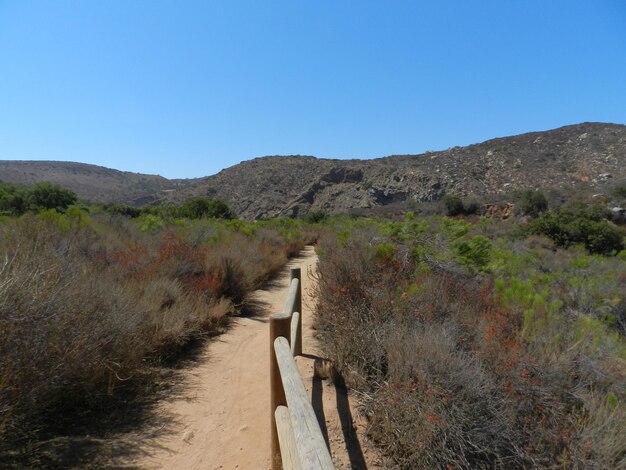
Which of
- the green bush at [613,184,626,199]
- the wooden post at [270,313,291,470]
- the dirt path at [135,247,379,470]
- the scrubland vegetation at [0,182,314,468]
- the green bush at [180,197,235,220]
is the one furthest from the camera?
the green bush at [180,197,235,220]

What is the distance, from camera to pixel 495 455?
2750 mm

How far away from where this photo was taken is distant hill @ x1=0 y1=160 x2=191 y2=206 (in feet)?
226

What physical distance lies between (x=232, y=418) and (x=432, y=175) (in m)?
48.7

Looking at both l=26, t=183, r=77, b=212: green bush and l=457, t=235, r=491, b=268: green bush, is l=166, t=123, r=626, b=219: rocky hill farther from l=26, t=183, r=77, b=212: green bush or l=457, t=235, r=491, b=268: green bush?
l=457, t=235, r=491, b=268: green bush

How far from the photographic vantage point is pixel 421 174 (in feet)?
161

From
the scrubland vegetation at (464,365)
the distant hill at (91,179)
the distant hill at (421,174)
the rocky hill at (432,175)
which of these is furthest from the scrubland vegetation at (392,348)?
the distant hill at (91,179)

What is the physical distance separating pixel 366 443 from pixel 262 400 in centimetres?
140

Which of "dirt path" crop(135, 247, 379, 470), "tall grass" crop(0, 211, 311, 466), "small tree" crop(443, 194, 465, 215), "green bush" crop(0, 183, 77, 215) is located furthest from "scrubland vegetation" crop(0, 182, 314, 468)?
"small tree" crop(443, 194, 465, 215)

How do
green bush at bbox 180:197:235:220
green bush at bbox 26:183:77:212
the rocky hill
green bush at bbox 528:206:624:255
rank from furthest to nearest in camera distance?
the rocky hill < green bush at bbox 180:197:235:220 < green bush at bbox 26:183:77:212 < green bush at bbox 528:206:624:255

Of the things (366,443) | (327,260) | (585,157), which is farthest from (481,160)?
(366,443)

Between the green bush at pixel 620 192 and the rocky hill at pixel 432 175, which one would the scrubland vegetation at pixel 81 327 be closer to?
the green bush at pixel 620 192

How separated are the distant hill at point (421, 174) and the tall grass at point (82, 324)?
36.8 m

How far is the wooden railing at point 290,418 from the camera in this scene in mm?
1618

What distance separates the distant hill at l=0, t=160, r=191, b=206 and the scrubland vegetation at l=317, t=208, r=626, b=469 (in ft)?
206
